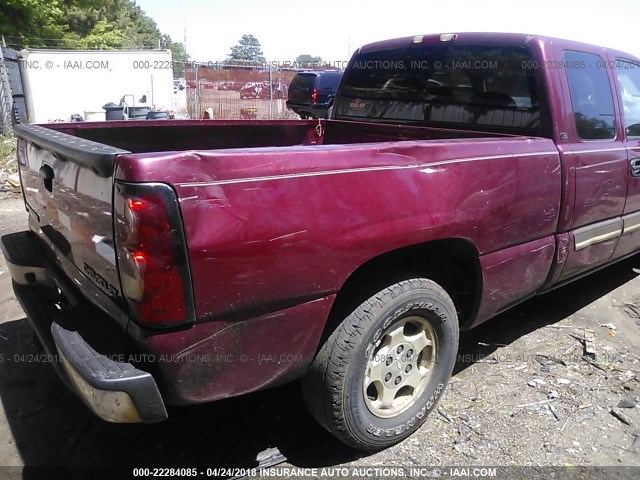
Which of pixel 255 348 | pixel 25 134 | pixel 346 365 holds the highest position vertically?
pixel 25 134

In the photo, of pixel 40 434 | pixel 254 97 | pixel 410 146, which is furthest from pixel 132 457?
pixel 254 97

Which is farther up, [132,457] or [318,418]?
[318,418]

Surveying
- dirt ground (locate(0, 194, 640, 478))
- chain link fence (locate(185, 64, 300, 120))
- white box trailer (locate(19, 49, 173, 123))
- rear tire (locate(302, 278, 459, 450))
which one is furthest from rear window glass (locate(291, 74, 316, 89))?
rear tire (locate(302, 278, 459, 450))

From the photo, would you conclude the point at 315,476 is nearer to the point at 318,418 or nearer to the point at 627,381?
the point at 318,418

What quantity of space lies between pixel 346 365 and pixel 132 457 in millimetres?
1191

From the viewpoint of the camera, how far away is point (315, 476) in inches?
95.4

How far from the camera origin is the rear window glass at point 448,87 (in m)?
3.19

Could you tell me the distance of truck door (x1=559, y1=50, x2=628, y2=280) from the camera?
3.13m

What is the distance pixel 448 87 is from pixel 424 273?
1621mm

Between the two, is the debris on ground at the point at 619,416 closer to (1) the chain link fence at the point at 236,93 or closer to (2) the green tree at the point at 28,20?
(1) the chain link fence at the point at 236,93

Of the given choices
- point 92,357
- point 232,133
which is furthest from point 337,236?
point 232,133

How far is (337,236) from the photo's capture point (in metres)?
2.03

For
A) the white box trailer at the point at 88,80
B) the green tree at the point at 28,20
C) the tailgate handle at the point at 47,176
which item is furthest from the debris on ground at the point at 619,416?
the green tree at the point at 28,20

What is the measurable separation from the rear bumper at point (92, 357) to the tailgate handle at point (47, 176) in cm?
49
